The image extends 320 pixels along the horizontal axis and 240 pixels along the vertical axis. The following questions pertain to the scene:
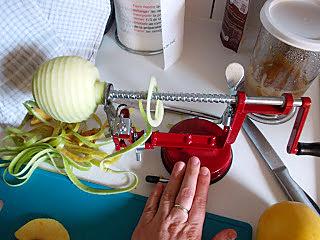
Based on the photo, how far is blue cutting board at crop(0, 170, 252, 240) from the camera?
548 mm

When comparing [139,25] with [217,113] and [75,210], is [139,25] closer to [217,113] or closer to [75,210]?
[217,113]

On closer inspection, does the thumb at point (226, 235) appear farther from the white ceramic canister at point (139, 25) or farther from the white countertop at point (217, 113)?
→ the white ceramic canister at point (139, 25)

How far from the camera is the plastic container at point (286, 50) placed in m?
0.55

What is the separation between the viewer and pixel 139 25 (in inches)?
26.7

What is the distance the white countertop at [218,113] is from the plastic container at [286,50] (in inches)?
2.6

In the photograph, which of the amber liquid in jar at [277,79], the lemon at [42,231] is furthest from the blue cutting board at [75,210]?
the amber liquid in jar at [277,79]

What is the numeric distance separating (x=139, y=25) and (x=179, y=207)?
0.34m

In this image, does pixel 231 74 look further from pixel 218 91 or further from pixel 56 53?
pixel 56 53

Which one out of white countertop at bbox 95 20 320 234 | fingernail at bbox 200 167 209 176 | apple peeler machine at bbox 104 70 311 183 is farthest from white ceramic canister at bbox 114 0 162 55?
fingernail at bbox 200 167 209 176

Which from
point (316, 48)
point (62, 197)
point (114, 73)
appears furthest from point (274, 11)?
point (62, 197)

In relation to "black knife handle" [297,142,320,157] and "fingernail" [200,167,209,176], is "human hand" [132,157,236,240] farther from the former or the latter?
"black knife handle" [297,142,320,157]

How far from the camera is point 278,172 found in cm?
59

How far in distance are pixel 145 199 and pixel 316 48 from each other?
1.09 ft

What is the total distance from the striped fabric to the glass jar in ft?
0.94
